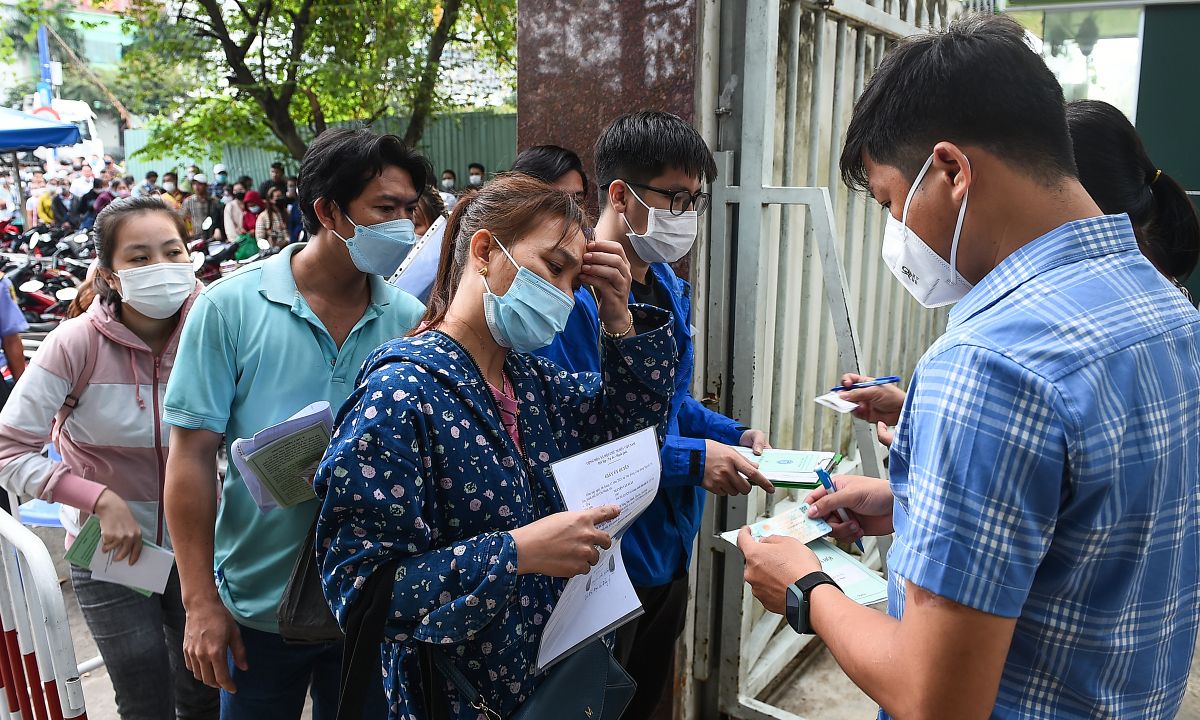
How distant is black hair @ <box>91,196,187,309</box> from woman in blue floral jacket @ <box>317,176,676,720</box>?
133cm

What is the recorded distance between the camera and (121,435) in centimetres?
237

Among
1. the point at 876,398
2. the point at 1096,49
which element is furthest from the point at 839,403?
the point at 1096,49

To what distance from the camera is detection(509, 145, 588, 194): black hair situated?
2.69 m

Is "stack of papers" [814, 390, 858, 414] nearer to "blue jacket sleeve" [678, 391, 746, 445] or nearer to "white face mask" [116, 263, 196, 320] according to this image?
"blue jacket sleeve" [678, 391, 746, 445]

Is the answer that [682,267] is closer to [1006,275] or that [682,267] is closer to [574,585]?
[574,585]

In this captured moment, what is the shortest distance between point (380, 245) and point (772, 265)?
1533 millimetres

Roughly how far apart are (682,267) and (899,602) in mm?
1663

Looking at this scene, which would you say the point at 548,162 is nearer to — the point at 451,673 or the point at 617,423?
the point at 617,423

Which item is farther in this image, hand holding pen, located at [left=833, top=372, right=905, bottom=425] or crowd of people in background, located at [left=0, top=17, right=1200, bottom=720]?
hand holding pen, located at [left=833, top=372, right=905, bottom=425]

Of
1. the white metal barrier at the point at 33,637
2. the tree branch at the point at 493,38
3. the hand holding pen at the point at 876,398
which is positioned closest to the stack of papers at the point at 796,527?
the hand holding pen at the point at 876,398

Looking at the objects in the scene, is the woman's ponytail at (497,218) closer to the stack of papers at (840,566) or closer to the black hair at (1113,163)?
the stack of papers at (840,566)

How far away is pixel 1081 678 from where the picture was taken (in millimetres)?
1058

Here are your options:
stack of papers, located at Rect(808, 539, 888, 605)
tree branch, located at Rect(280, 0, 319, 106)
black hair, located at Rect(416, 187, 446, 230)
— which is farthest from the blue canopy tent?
stack of papers, located at Rect(808, 539, 888, 605)

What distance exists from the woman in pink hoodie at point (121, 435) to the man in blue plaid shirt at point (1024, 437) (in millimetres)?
2043
